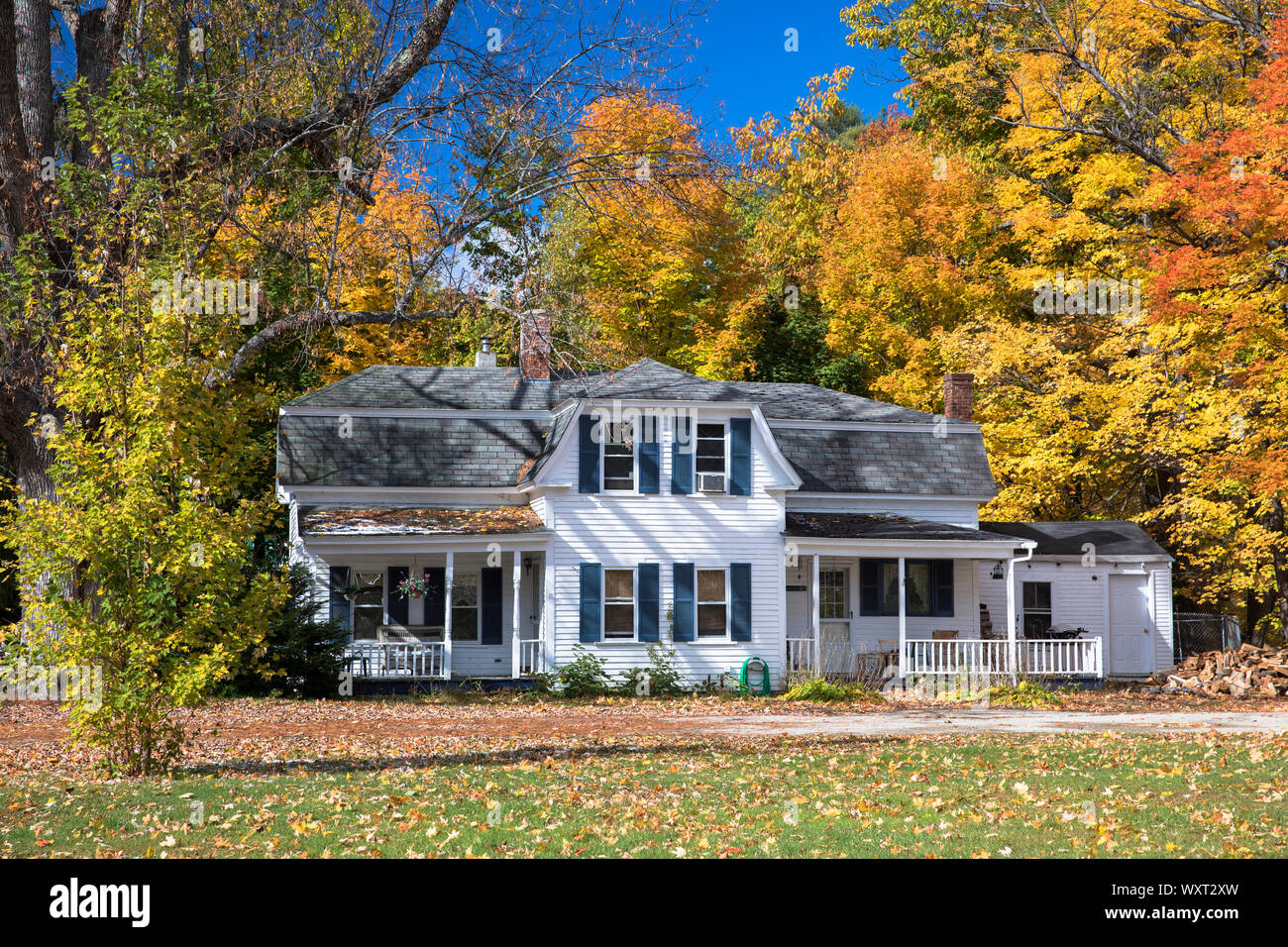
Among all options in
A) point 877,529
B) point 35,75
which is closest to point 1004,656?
point 877,529

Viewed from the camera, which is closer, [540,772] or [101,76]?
[540,772]

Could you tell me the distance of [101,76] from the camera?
18.3m

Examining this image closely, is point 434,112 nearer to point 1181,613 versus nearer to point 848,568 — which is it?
point 848,568

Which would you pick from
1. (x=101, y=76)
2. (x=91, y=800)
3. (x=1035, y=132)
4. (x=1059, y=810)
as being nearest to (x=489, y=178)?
(x=101, y=76)

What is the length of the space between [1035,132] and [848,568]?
1156 cm

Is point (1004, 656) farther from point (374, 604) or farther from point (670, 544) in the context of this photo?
point (374, 604)

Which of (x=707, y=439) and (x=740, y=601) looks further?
(x=707, y=439)

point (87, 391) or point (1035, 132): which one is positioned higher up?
point (1035, 132)

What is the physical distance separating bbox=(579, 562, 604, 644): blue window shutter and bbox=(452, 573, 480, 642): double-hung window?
2764 mm

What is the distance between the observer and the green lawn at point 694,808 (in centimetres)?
770

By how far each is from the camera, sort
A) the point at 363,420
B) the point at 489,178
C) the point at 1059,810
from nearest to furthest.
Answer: the point at 1059,810, the point at 489,178, the point at 363,420

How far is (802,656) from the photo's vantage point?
23844mm

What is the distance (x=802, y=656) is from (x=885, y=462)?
507 cm

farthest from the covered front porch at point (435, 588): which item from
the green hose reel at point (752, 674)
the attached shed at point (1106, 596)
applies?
the attached shed at point (1106, 596)
